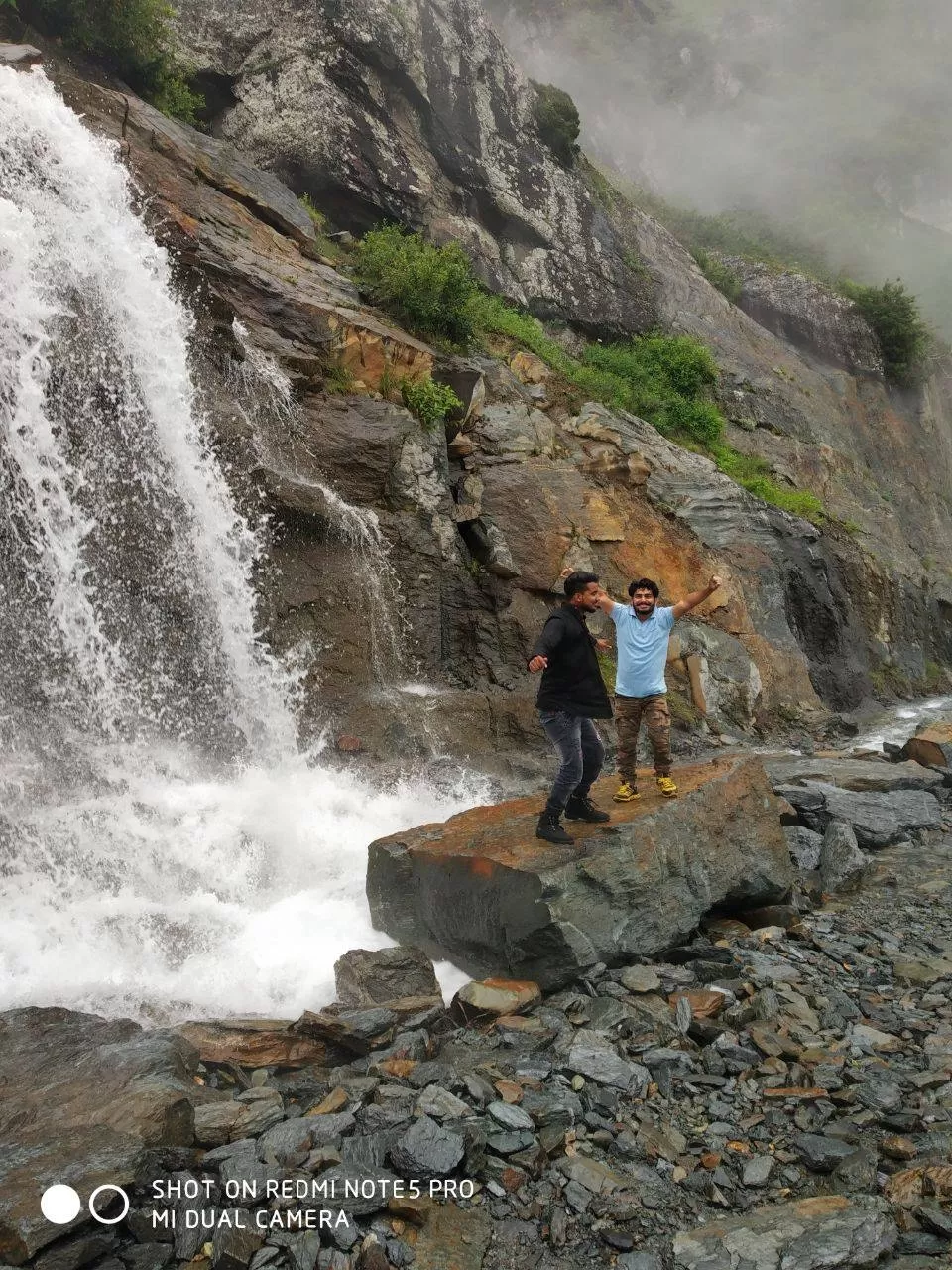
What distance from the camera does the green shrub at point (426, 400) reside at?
1366 centimetres

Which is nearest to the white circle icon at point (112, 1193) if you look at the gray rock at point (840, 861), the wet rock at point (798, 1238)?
the wet rock at point (798, 1238)

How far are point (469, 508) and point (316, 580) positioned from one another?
3.44 metres

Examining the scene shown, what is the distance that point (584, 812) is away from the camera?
6223 millimetres

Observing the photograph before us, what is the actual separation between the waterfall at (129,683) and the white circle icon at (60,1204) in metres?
2.37

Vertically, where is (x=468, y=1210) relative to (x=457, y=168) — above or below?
below

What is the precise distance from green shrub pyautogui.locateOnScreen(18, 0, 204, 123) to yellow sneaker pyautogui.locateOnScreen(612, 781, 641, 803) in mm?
17504

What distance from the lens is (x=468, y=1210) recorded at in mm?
3082

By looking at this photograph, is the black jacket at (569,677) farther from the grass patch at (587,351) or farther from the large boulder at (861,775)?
the grass patch at (587,351)

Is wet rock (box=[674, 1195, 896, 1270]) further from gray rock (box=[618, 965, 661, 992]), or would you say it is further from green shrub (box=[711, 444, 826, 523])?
green shrub (box=[711, 444, 826, 523])

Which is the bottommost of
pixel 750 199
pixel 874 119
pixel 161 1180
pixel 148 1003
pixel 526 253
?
pixel 148 1003

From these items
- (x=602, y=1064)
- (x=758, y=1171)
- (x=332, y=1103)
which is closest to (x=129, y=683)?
(x=332, y=1103)

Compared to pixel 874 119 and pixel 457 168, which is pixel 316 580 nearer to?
pixel 457 168

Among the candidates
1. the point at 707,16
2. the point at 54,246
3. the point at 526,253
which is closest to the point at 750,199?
the point at 707,16

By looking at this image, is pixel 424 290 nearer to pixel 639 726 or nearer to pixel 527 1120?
pixel 639 726
